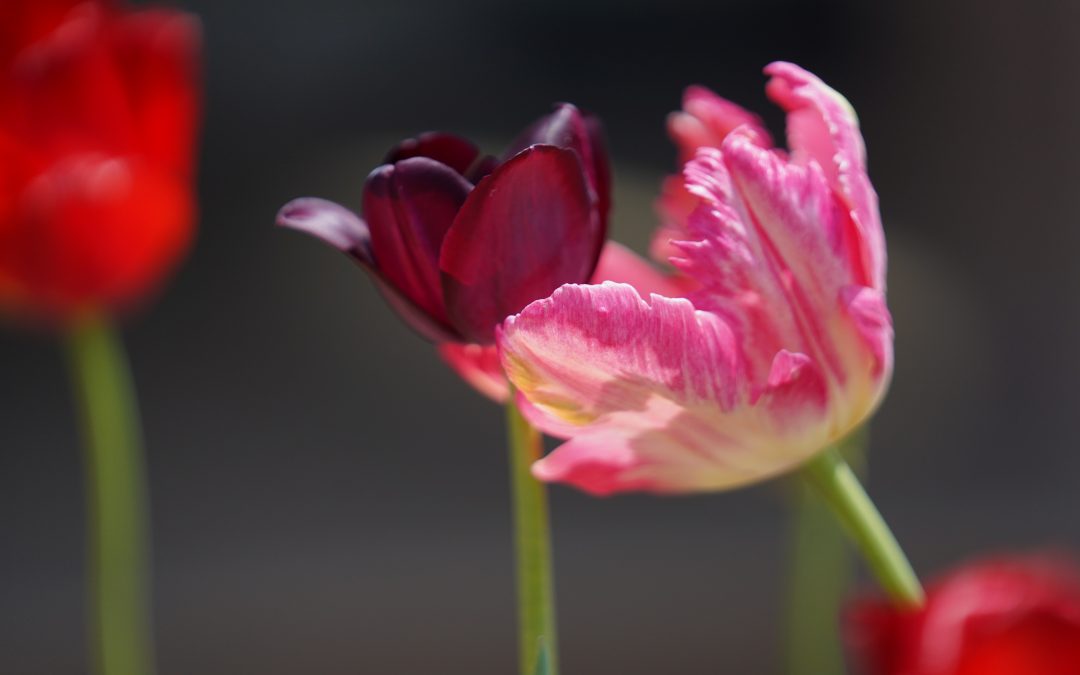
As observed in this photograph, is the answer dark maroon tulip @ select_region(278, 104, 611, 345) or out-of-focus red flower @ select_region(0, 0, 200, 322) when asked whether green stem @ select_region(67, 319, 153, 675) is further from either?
dark maroon tulip @ select_region(278, 104, 611, 345)

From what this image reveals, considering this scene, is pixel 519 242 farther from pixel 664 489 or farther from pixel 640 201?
pixel 640 201

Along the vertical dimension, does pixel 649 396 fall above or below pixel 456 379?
below

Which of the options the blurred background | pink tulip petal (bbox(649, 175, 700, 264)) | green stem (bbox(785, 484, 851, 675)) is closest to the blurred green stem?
green stem (bbox(785, 484, 851, 675))

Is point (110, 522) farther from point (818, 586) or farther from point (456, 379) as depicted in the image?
point (456, 379)

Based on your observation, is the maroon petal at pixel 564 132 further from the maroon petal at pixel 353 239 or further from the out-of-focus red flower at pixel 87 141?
the out-of-focus red flower at pixel 87 141

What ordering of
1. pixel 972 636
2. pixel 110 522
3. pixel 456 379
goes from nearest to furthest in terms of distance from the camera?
pixel 972 636, pixel 110 522, pixel 456 379

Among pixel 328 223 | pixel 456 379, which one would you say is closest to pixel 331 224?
pixel 328 223

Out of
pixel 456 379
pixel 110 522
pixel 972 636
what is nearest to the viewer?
pixel 972 636

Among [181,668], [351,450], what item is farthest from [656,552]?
[181,668]
